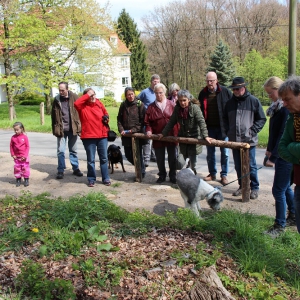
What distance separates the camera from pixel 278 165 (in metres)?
4.43

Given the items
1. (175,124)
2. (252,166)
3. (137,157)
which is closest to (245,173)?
(252,166)

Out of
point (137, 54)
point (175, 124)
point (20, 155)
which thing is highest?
point (137, 54)

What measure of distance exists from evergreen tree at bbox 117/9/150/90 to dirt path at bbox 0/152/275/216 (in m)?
41.1

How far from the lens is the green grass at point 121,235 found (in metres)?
3.39

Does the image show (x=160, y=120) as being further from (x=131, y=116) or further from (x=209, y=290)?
(x=209, y=290)

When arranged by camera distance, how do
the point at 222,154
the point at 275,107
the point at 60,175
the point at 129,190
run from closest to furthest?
1. the point at 275,107
2. the point at 129,190
3. the point at 222,154
4. the point at 60,175

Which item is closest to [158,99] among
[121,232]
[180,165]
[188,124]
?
[188,124]

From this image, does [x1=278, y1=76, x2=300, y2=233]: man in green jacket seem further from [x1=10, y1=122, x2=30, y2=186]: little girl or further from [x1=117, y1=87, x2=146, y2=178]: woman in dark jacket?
[x1=10, y1=122, x2=30, y2=186]: little girl

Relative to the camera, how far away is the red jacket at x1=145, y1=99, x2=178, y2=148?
711 cm

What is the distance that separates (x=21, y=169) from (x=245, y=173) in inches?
180

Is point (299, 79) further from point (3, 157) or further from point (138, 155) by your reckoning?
point (3, 157)

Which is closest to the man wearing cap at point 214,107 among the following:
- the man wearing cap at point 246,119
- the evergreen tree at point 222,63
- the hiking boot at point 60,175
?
the man wearing cap at point 246,119

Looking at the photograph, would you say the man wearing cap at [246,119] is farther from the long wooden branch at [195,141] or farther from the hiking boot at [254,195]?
the long wooden branch at [195,141]

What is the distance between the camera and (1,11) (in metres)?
21.9
